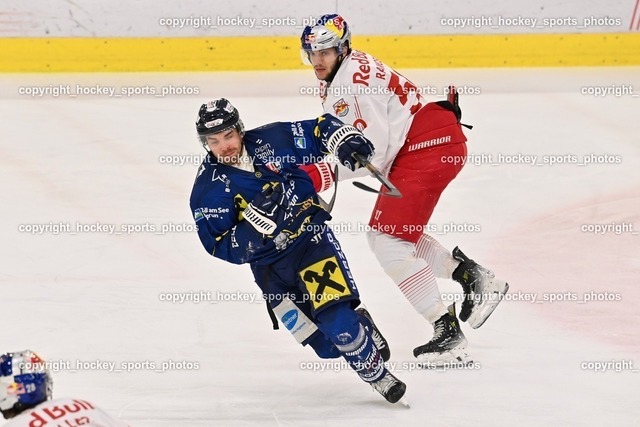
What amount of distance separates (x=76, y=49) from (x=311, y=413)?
593cm

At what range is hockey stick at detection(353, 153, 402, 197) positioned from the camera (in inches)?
174

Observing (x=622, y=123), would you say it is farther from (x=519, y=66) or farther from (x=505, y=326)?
(x=505, y=326)

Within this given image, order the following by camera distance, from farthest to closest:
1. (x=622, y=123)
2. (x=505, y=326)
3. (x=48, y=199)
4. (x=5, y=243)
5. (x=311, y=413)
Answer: (x=622, y=123) → (x=48, y=199) → (x=5, y=243) → (x=505, y=326) → (x=311, y=413)

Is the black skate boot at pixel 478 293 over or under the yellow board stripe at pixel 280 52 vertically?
under

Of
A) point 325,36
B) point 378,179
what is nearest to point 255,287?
point 325,36

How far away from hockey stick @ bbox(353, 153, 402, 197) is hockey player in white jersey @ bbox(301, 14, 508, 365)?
206 millimetres

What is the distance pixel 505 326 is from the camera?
5.43 meters

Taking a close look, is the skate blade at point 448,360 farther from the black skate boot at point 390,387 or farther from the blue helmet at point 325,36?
the blue helmet at point 325,36

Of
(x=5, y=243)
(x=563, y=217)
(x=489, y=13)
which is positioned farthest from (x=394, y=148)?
(x=489, y=13)

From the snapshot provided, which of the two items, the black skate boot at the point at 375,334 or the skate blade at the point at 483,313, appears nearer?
the black skate boot at the point at 375,334

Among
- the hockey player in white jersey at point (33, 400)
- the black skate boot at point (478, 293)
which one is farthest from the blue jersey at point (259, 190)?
the hockey player in white jersey at point (33, 400)

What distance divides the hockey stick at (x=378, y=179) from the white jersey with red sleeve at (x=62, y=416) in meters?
1.82

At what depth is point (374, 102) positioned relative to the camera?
16.8 ft

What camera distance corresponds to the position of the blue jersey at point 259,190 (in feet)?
14.3
